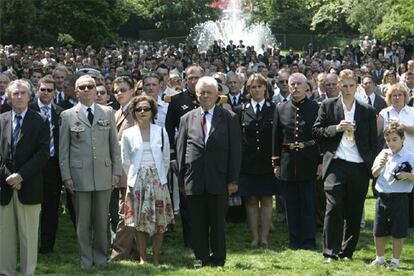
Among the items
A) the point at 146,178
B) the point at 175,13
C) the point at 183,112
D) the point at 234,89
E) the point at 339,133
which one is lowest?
the point at 146,178

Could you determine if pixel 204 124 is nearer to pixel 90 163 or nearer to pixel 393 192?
pixel 90 163

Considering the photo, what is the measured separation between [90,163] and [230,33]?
56930 millimetres

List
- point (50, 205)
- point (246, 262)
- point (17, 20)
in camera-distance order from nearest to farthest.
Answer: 1. point (246, 262)
2. point (50, 205)
3. point (17, 20)

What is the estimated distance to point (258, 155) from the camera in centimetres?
1103

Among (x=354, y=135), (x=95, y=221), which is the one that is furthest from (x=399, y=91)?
(x=95, y=221)

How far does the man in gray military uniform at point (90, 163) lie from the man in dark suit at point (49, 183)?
1.02 m

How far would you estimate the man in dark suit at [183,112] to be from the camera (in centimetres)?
1080

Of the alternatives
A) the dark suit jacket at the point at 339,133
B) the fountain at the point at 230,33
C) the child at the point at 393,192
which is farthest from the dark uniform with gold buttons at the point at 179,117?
the fountain at the point at 230,33

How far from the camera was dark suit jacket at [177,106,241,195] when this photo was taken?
9359mm

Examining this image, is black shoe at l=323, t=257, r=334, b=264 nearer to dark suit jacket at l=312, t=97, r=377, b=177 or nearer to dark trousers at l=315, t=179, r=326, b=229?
dark suit jacket at l=312, t=97, r=377, b=177

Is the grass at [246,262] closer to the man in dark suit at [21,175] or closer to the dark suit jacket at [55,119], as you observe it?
the man in dark suit at [21,175]

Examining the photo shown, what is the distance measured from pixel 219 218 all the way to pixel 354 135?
1.82 metres

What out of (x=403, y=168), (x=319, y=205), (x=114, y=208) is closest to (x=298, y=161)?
(x=403, y=168)

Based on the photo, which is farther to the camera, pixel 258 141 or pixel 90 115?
pixel 258 141
